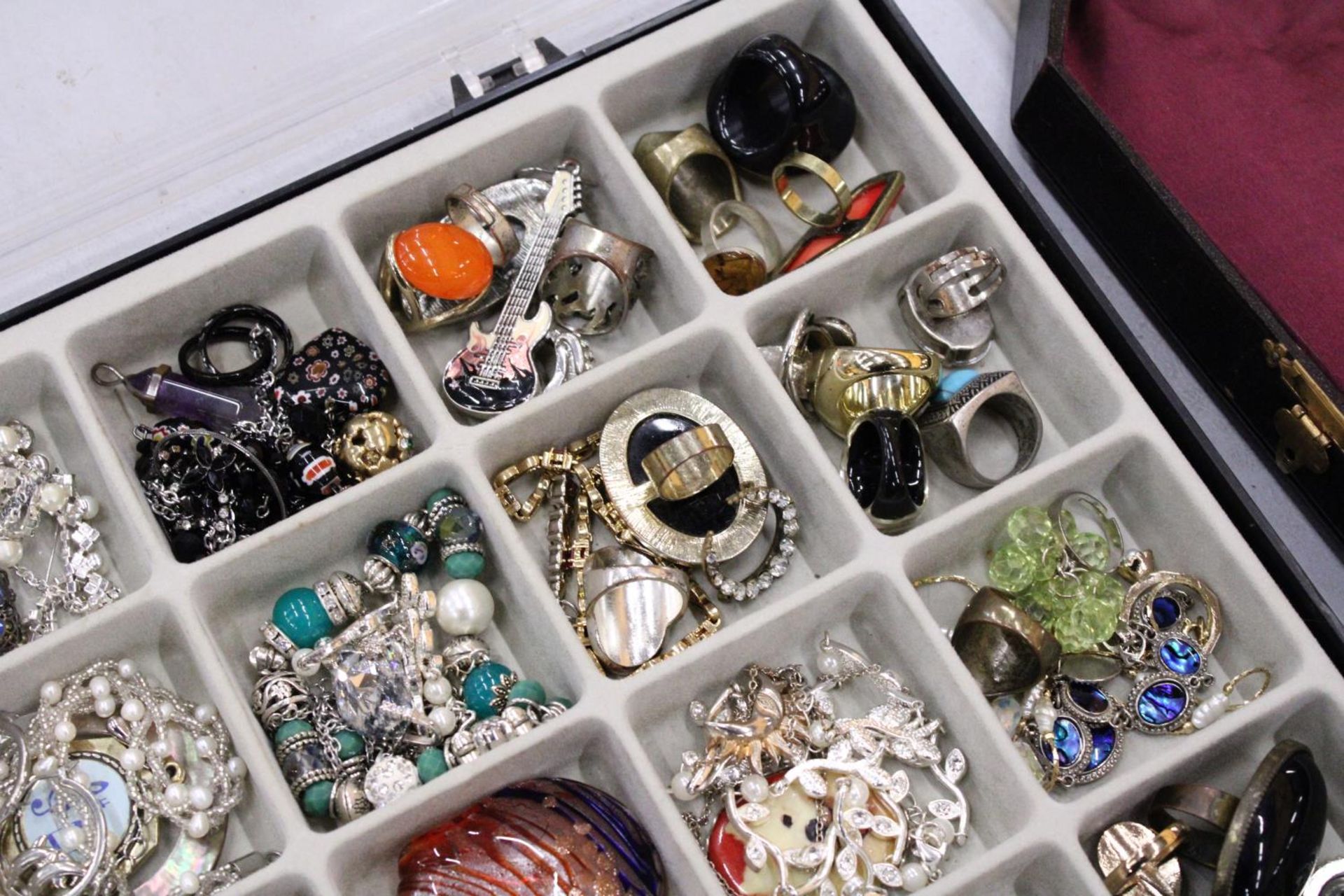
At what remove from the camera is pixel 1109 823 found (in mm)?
1375

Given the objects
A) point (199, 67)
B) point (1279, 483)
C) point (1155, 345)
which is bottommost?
point (1279, 483)

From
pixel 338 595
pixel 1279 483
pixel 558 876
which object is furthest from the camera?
pixel 1279 483

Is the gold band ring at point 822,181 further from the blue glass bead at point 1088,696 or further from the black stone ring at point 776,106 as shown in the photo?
the blue glass bead at point 1088,696

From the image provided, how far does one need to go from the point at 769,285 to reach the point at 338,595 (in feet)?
1.81

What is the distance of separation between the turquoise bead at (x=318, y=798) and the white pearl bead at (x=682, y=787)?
0.33 metres

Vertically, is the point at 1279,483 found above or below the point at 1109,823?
above

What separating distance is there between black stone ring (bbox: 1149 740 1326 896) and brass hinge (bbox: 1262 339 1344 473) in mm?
347

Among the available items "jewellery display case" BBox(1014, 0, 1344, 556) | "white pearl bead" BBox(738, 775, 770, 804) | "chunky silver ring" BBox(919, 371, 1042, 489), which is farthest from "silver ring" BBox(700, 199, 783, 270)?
"white pearl bead" BBox(738, 775, 770, 804)

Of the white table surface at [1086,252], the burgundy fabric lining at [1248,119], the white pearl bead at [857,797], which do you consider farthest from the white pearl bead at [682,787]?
the burgundy fabric lining at [1248,119]

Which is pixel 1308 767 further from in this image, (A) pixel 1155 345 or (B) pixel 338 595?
(B) pixel 338 595

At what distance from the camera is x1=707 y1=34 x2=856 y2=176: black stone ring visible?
5.00 ft

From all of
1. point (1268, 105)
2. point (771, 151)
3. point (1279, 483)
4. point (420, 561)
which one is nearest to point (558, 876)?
point (420, 561)

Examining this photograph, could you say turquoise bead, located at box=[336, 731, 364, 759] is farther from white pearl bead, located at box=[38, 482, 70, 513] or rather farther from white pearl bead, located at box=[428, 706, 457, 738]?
white pearl bead, located at box=[38, 482, 70, 513]

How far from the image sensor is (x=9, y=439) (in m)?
1.45
